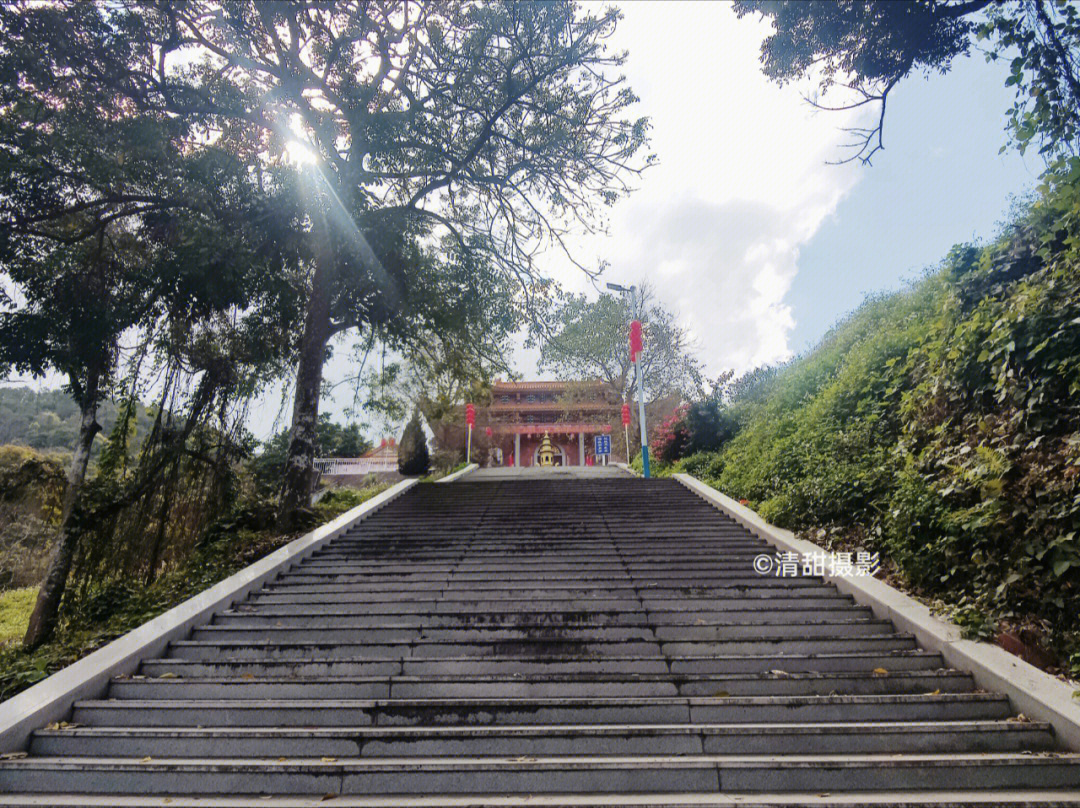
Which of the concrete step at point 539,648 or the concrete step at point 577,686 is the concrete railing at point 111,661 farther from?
the concrete step at point 577,686

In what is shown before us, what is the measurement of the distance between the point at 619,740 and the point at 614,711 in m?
0.29

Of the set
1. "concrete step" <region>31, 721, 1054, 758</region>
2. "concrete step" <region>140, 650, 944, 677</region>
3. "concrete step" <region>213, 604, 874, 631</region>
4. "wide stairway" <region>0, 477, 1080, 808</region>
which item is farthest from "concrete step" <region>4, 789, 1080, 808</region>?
"concrete step" <region>213, 604, 874, 631</region>

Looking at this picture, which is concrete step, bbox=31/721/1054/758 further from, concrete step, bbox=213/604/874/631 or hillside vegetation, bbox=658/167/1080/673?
concrete step, bbox=213/604/874/631

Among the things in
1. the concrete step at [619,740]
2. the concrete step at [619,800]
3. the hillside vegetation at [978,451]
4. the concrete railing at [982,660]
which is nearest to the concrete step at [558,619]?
the concrete railing at [982,660]

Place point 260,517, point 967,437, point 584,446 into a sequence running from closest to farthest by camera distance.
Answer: point 967,437 < point 260,517 < point 584,446

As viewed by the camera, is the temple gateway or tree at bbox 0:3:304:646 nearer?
tree at bbox 0:3:304:646

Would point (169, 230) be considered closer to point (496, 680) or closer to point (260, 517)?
point (260, 517)

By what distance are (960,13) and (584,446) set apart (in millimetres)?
28966

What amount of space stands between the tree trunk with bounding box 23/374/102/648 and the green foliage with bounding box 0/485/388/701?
0.96 ft

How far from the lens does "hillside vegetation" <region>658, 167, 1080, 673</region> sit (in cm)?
410

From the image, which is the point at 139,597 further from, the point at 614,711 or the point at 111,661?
the point at 614,711

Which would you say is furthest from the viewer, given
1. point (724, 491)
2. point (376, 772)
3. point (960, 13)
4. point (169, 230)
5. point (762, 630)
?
point (724, 491)

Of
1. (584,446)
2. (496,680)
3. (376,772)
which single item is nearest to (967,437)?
(496,680)

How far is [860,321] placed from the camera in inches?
526
